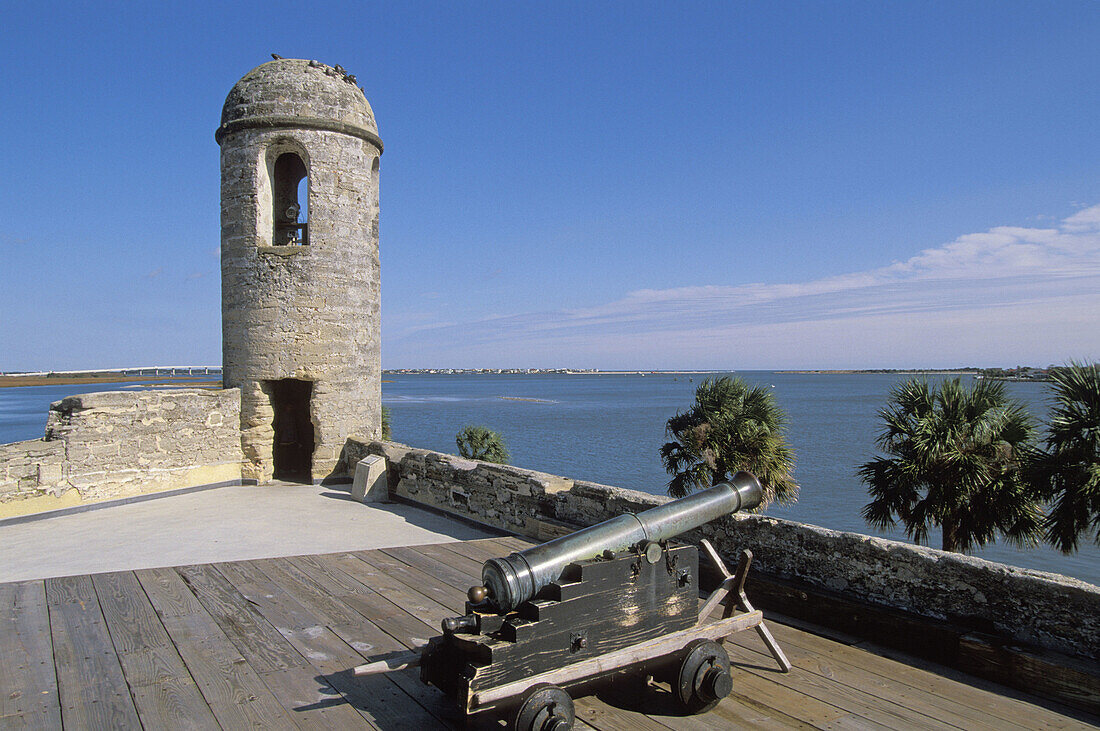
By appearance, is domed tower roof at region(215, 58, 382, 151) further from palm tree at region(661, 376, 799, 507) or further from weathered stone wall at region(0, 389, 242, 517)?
palm tree at region(661, 376, 799, 507)

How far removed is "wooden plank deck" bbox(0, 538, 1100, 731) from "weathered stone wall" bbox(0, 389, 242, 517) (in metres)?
3.46

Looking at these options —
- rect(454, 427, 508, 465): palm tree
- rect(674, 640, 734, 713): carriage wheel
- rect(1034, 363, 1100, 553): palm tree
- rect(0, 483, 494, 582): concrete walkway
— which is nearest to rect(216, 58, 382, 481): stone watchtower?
rect(0, 483, 494, 582): concrete walkway

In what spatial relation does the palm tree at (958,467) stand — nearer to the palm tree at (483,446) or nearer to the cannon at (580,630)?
the cannon at (580,630)

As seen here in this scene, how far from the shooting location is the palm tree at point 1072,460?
9.00 meters

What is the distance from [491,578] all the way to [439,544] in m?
3.33

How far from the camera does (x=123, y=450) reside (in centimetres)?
852

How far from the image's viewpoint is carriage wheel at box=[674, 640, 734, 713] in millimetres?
3053

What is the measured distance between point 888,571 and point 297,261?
27.9ft

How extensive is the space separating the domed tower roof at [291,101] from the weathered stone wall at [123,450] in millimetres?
3893

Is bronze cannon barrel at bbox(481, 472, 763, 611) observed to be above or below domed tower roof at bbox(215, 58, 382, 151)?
below

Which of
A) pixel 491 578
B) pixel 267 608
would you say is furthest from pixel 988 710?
pixel 267 608

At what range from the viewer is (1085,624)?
3148 millimetres

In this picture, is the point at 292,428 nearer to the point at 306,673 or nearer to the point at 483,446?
the point at 306,673

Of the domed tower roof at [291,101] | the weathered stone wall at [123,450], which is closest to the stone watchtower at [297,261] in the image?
the domed tower roof at [291,101]
